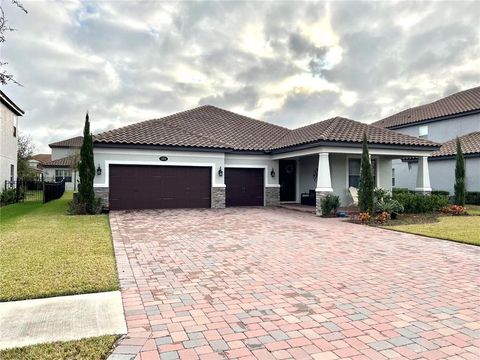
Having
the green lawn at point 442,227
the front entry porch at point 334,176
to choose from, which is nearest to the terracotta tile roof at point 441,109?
the front entry porch at point 334,176

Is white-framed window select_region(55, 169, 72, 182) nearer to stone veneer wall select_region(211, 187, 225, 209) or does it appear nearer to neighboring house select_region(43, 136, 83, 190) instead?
neighboring house select_region(43, 136, 83, 190)

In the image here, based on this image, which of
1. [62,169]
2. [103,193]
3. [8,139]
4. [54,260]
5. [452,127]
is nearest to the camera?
[54,260]

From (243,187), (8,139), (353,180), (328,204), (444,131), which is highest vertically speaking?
(444,131)

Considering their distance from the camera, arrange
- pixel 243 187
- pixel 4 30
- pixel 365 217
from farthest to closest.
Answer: pixel 243 187, pixel 365 217, pixel 4 30

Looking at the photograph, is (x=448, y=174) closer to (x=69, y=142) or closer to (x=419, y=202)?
(x=419, y=202)

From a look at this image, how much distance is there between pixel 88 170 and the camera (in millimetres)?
16203

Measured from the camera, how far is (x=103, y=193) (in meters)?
17.3

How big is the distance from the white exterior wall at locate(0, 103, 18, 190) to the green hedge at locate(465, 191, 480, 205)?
28.4 metres

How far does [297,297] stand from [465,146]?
23.1m

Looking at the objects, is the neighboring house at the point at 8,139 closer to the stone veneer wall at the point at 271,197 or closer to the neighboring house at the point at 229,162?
the neighboring house at the point at 229,162

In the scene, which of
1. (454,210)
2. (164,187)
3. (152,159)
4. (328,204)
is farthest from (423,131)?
(152,159)

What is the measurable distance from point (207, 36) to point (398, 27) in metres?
8.59

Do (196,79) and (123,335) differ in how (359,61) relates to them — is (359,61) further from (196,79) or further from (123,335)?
(123,335)

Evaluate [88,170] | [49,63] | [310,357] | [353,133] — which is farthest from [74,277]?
[353,133]
